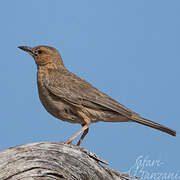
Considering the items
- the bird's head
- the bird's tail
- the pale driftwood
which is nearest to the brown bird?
the bird's tail

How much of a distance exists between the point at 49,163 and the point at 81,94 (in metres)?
2.76

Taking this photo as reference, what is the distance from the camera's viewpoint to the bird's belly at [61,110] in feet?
27.8

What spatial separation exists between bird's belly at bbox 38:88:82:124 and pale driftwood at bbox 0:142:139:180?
1671 millimetres

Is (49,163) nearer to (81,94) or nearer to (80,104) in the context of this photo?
(80,104)

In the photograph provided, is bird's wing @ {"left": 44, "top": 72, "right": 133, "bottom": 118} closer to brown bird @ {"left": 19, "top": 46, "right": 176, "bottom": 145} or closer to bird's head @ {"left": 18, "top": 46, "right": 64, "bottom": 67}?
brown bird @ {"left": 19, "top": 46, "right": 176, "bottom": 145}

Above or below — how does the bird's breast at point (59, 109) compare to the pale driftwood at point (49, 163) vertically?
above

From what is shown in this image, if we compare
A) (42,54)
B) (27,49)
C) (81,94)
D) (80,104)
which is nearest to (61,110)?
(80,104)

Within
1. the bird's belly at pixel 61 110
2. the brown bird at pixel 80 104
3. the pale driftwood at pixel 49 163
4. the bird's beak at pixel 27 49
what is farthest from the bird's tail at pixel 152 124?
the bird's beak at pixel 27 49

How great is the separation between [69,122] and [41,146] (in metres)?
2.30

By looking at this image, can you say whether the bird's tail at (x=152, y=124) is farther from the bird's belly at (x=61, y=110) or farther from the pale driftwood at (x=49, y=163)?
the pale driftwood at (x=49, y=163)

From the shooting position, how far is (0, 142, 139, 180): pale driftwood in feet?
19.4

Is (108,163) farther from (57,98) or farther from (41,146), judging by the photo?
(57,98)

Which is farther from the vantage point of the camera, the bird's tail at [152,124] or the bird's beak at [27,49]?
the bird's beak at [27,49]

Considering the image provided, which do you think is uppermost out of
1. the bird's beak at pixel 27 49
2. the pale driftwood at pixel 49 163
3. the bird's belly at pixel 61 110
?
the bird's beak at pixel 27 49
